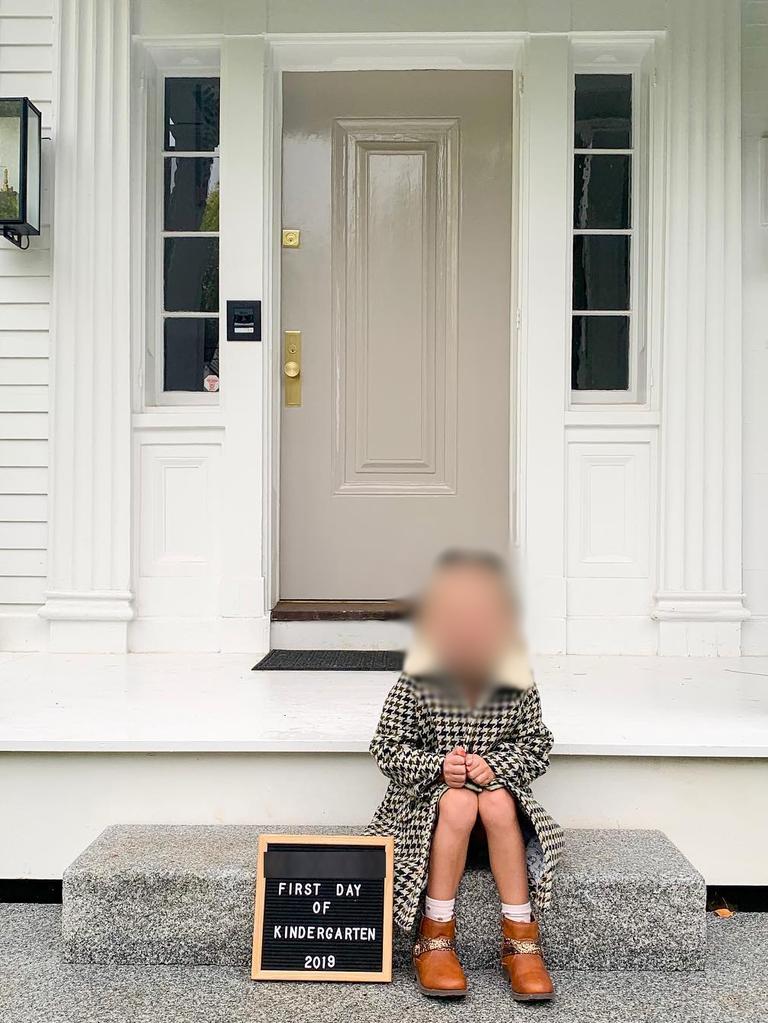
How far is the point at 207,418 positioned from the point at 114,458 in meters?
0.34

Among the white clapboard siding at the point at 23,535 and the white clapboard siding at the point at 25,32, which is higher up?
the white clapboard siding at the point at 25,32

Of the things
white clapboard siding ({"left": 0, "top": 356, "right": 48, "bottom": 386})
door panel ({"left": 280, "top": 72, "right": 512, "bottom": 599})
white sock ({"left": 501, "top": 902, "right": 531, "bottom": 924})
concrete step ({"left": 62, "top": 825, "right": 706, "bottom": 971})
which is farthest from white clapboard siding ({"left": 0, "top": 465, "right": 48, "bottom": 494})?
white sock ({"left": 501, "top": 902, "right": 531, "bottom": 924})

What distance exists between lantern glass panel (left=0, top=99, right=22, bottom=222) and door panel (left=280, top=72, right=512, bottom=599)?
1.00 metres

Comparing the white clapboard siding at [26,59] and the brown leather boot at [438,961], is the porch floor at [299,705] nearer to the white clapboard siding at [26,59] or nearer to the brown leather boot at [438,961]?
the brown leather boot at [438,961]

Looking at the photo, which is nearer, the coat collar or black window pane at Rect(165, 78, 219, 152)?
the coat collar

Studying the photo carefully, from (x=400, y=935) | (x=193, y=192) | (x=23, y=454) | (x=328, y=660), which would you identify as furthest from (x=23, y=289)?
(x=400, y=935)

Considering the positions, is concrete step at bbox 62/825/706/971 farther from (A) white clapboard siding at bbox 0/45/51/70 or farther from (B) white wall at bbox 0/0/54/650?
(A) white clapboard siding at bbox 0/45/51/70

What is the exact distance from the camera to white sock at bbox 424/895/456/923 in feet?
6.56

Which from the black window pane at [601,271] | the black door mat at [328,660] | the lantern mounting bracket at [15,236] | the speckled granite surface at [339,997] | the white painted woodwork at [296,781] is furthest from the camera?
the black window pane at [601,271]

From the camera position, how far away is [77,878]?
2100mm

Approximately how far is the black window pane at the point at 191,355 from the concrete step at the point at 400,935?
6.36 feet

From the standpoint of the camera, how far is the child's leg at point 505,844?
6.51ft

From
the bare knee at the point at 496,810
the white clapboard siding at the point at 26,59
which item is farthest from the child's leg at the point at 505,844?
the white clapboard siding at the point at 26,59

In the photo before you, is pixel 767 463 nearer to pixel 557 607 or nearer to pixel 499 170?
pixel 557 607
